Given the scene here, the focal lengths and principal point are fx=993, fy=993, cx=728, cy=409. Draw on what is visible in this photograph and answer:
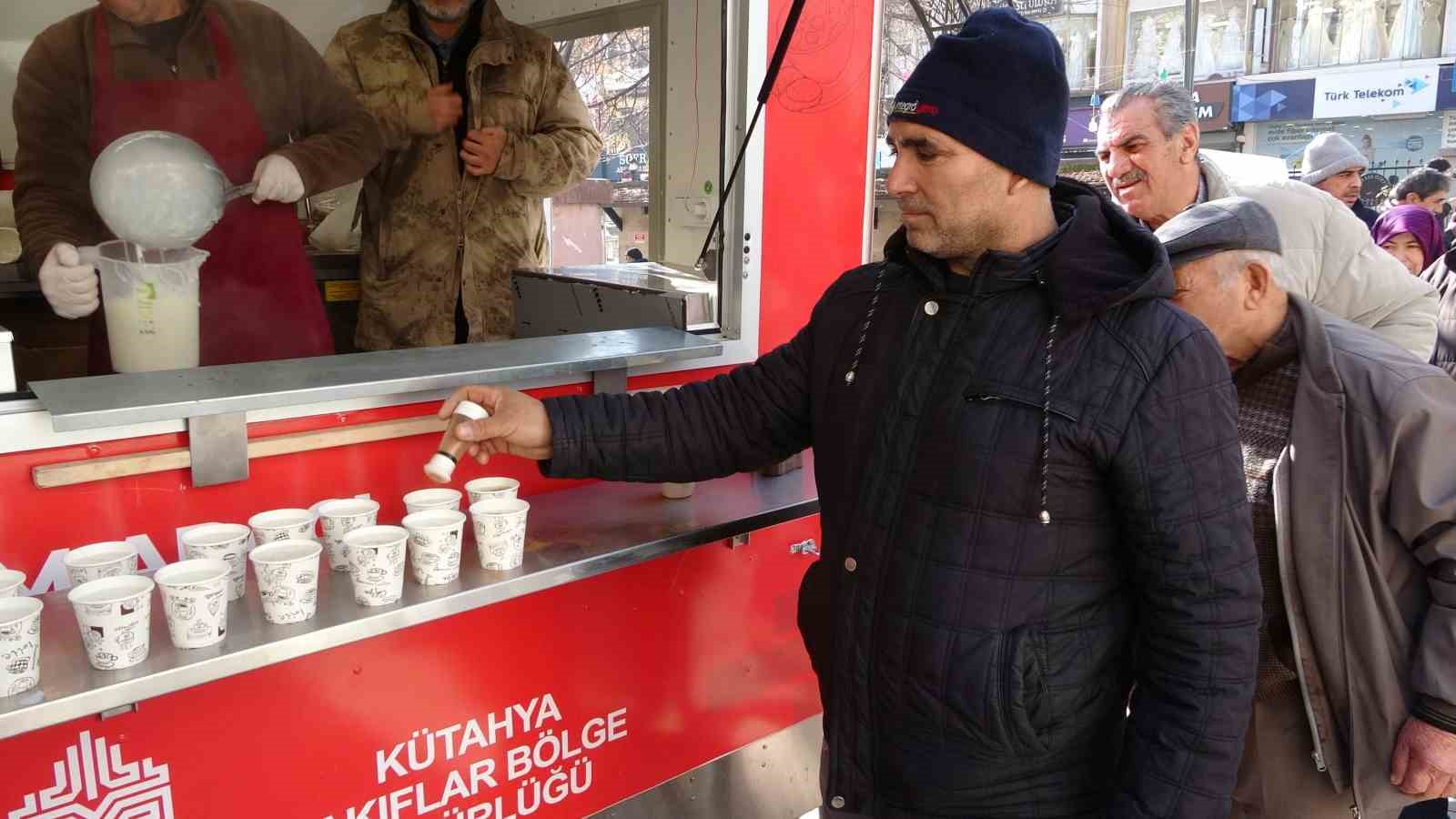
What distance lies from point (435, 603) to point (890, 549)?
2.19 ft

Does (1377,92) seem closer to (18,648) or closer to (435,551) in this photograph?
(435,551)

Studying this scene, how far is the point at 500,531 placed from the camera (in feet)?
5.11

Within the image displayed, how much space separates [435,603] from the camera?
57.2 inches

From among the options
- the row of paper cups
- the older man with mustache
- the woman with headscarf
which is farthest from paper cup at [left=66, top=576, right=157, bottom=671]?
the woman with headscarf

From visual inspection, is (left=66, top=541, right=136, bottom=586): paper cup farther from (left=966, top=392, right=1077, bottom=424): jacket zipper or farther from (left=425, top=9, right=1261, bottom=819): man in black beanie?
(left=966, top=392, right=1077, bottom=424): jacket zipper

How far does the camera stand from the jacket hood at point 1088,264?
1.34m

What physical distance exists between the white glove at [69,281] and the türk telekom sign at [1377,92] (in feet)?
46.9

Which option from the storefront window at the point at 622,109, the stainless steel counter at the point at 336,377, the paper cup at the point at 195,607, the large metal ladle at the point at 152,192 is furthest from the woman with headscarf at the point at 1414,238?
the paper cup at the point at 195,607

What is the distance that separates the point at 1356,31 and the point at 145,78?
1418cm

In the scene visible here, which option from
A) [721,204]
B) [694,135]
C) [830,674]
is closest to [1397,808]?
[830,674]

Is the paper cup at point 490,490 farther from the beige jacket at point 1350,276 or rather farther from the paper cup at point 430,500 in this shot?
the beige jacket at point 1350,276

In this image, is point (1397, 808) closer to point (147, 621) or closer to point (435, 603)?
point (435, 603)

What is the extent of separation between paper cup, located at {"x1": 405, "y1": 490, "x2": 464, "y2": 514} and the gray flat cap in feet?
4.21

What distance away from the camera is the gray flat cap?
5.53ft
